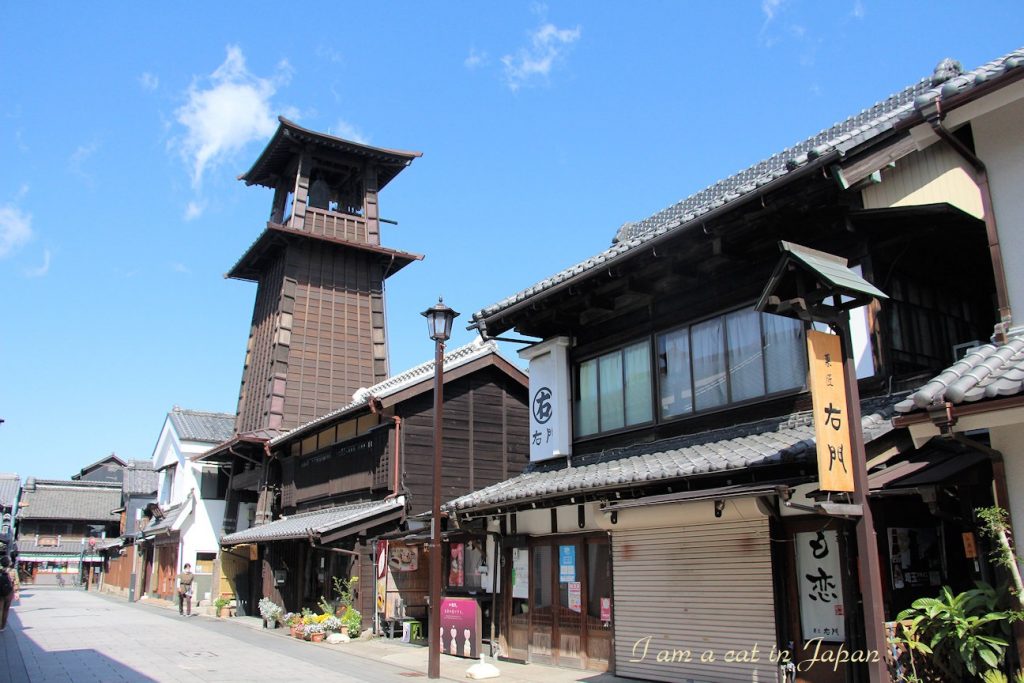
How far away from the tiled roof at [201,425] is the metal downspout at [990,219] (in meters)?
37.6

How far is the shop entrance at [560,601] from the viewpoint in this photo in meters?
13.6

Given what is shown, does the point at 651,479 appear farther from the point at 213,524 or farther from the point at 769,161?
the point at 213,524

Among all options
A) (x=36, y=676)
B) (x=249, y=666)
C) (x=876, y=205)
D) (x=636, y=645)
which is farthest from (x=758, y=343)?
(x=36, y=676)

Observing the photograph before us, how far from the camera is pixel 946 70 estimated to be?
10.9m

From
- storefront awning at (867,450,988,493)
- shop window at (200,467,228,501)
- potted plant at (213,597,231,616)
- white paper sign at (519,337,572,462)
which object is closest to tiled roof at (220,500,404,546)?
potted plant at (213,597,231,616)

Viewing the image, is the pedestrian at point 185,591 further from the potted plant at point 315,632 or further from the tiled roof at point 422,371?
the potted plant at point 315,632

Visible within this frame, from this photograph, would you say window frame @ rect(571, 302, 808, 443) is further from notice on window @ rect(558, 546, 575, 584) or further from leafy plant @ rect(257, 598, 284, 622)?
leafy plant @ rect(257, 598, 284, 622)

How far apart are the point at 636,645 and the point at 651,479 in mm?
3254

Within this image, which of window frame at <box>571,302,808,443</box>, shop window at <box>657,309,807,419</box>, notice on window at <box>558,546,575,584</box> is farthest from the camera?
notice on window at <box>558,546,575,584</box>

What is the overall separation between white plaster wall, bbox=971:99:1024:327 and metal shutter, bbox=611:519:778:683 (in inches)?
173

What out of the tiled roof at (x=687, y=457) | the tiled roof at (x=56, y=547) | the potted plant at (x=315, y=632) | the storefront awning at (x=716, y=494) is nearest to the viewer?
the storefront awning at (x=716, y=494)

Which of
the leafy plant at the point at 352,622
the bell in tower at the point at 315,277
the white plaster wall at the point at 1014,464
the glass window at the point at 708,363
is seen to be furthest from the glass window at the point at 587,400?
the bell in tower at the point at 315,277

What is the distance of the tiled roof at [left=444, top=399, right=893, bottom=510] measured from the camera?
30.8 feet

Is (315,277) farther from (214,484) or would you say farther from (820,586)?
(820,586)
